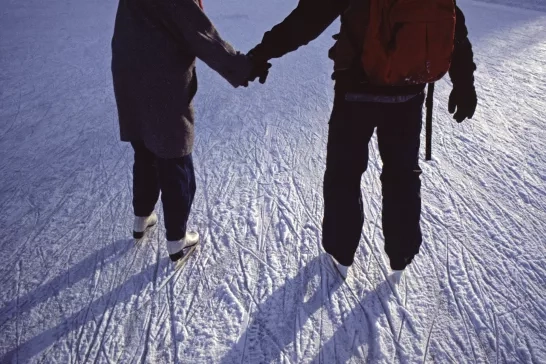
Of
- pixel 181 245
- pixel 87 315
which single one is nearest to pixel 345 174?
pixel 181 245

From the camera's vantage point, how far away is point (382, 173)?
1731 mm

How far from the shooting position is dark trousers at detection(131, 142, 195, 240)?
1779 mm

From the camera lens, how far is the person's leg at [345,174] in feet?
5.04

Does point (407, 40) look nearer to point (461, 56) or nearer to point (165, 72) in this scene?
point (461, 56)

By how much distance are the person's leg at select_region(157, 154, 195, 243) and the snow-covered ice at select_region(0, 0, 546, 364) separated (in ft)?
0.78

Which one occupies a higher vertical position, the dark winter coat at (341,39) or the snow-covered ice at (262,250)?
the dark winter coat at (341,39)

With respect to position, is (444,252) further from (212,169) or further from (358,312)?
(212,169)

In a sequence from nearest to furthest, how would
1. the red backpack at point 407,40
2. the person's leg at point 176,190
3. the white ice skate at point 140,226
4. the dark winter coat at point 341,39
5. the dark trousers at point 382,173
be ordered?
the red backpack at point 407,40, the dark winter coat at point 341,39, the dark trousers at point 382,173, the person's leg at point 176,190, the white ice skate at point 140,226

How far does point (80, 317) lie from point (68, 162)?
1487 mm

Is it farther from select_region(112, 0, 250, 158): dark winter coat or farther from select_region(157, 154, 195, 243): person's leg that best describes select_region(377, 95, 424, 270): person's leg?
select_region(157, 154, 195, 243): person's leg

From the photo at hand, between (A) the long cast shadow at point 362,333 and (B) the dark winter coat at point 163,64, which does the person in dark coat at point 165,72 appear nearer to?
(B) the dark winter coat at point 163,64

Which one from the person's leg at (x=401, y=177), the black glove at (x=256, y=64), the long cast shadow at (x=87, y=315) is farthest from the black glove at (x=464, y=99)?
the long cast shadow at (x=87, y=315)

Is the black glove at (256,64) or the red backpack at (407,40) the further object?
the black glove at (256,64)

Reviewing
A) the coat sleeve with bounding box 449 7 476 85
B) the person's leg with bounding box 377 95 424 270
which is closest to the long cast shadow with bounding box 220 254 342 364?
the person's leg with bounding box 377 95 424 270
